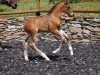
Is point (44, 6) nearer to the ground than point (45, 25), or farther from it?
nearer to the ground

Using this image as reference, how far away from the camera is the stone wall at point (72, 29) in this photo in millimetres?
13930

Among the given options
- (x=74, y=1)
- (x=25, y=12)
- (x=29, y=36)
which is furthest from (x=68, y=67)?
(x=74, y=1)

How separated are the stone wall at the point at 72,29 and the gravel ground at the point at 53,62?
574 millimetres

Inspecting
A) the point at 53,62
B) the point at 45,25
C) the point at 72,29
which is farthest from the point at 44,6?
the point at 53,62

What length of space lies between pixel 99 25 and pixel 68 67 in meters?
3.59

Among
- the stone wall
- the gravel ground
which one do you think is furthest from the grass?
the gravel ground

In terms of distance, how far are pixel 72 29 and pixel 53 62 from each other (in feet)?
10.8

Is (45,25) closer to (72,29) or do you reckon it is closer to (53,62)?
(53,62)

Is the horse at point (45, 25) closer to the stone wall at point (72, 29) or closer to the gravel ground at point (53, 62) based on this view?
the gravel ground at point (53, 62)

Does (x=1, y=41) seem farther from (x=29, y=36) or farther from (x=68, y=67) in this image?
(x=68, y=67)

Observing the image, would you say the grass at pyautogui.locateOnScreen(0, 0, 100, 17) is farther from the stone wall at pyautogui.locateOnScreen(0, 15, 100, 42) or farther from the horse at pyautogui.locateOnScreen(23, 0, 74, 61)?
the horse at pyautogui.locateOnScreen(23, 0, 74, 61)

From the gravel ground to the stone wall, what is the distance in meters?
0.57

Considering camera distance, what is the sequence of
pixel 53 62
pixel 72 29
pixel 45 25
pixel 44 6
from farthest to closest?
pixel 44 6, pixel 72 29, pixel 45 25, pixel 53 62

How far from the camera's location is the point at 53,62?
1104cm
